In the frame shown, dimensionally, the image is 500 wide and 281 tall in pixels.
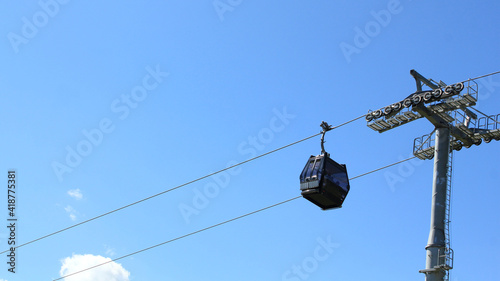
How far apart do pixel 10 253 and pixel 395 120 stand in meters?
Answer: 20.4

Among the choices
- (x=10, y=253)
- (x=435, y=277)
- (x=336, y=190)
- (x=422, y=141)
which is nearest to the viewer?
(x=435, y=277)

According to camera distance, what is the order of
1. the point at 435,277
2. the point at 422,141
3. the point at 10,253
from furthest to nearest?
1. the point at 10,253
2. the point at 422,141
3. the point at 435,277

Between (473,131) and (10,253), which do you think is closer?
(473,131)

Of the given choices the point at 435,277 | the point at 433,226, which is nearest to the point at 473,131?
the point at 433,226

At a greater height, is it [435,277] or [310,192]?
[310,192]

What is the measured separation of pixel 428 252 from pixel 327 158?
404 centimetres

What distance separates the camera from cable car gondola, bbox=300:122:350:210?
19312 mm

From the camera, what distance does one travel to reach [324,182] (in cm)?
1928

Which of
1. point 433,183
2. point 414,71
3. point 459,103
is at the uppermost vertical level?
point 414,71

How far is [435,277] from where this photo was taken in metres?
18.3

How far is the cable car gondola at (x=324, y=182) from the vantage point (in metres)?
19.3

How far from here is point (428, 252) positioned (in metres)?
18.8

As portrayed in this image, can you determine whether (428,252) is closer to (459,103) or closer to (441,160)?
(441,160)

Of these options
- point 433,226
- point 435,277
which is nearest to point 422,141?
point 433,226
